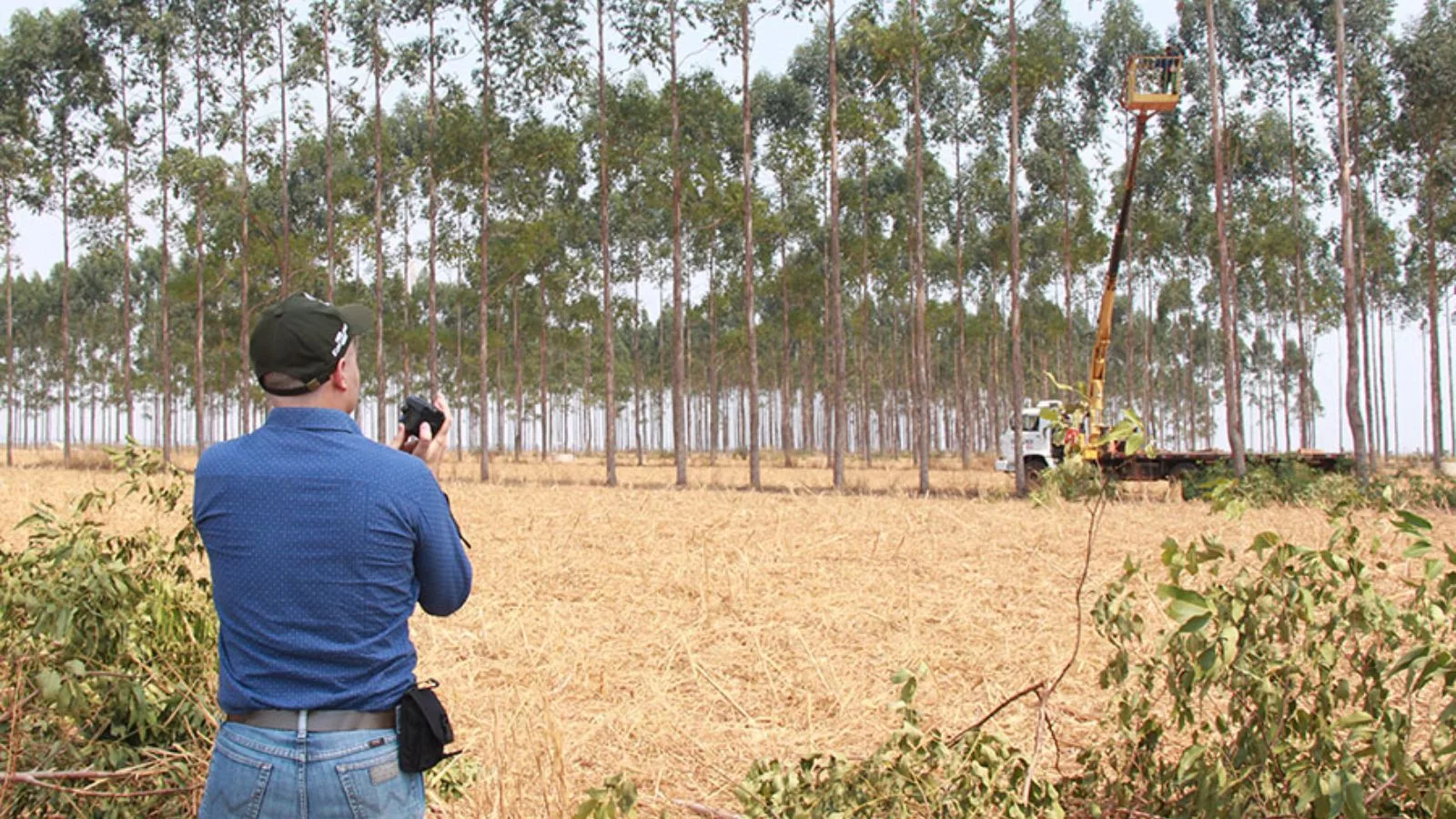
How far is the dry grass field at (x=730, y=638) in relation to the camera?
491 centimetres

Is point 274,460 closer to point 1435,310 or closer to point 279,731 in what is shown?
point 279,731

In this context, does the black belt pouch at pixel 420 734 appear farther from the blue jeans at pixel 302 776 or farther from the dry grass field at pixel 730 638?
the dry grass field at pixel 730 638

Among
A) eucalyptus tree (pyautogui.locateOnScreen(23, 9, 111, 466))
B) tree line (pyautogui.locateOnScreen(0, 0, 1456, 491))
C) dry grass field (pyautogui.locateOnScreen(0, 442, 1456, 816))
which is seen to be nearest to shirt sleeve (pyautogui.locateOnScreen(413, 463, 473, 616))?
dry grass field (pyautogui.locateOnScreen(0, 442, 1456, 816))

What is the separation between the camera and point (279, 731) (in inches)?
88.0

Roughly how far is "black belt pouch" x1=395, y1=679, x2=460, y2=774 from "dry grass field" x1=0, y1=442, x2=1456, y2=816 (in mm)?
1375

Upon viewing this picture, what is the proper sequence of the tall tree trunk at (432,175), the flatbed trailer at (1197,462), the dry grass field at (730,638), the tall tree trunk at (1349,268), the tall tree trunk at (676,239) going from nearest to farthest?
the dry grass field at (730,638), the tall tree trunk at (1349,268), the flatbed trailer at (1197,462), the tall tree trunk at (676,239), the tall tree trunk at (432,175)

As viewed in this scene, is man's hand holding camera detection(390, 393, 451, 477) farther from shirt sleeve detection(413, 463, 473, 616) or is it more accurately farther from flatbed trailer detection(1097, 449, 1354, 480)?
flatbed trailer detection(1097, 449, 1354, 480)

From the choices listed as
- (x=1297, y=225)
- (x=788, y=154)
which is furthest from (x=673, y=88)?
(x=1297, y=225)

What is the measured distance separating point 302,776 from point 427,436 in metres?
0.95

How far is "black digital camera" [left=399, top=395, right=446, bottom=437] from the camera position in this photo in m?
2.88

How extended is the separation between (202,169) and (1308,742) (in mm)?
32084

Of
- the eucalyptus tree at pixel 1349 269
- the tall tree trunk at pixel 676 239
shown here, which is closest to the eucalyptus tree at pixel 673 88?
the tall tree trunk at pixel 676 239

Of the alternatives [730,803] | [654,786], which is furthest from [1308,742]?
[654,786]

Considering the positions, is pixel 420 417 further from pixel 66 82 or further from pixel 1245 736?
pixel 66 82
